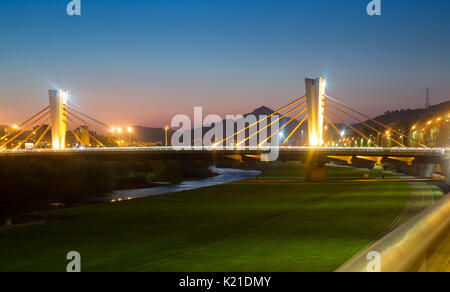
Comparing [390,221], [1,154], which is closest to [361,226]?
[390,221]

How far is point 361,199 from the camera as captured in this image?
37.3 m

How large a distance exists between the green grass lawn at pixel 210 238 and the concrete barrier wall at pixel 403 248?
3858mm

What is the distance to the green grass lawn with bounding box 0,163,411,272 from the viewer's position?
1560 centimetres

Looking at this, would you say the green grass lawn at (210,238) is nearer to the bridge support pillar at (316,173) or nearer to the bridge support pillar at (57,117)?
the bridge support pillar at (316,173)

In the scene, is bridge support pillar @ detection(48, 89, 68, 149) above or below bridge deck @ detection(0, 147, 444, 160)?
above

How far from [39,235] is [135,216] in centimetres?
782

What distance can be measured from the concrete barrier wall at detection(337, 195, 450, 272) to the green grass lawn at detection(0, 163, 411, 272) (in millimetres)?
3858

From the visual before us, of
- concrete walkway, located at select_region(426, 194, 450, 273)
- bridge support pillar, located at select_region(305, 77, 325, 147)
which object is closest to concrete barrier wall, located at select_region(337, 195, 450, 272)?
concrete walkway, located at select_region(426, 194, 450, 273)

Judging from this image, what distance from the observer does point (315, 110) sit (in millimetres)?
69625

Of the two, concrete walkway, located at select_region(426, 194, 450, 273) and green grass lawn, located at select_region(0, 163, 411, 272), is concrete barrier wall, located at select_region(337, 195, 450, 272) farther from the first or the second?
green grass lawn, located at select_region(0, 163, 411, 272)

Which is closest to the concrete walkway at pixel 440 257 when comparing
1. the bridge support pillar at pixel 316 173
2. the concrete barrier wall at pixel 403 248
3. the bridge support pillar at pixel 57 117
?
the concrete barrier wall at pixel 403 248

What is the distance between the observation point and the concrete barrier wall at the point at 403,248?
6008mm

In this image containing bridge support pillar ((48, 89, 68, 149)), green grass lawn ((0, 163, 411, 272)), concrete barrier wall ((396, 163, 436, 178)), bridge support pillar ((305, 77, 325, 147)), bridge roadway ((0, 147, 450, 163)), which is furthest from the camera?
concrete barrier wall ((396, 163, 436, 178))

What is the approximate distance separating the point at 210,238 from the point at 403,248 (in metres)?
14.5
